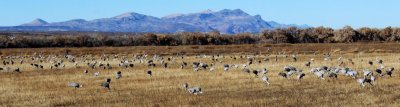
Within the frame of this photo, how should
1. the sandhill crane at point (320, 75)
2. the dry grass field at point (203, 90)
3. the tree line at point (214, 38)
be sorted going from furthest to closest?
the tree line at point (214, 38) < the sandhill crane at point (320, 75) < the dry grass field at point (203, 90)

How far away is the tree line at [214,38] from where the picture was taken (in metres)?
91.9

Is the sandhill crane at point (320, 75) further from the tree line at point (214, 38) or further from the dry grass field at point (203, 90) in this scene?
the tree line at point (214, 38)

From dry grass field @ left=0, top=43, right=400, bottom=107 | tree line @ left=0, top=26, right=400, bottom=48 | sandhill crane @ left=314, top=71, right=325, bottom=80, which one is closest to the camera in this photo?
dry grass field @ left=0, top=43, right=400, bottom=107

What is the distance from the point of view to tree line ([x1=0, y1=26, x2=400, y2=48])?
91875 mm

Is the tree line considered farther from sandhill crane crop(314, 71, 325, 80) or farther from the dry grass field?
sandhill crane crop(314, 71, 325, 80)

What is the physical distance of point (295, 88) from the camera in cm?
2253

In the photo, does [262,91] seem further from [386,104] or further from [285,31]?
[285,31]

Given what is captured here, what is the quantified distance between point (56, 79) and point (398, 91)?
16.0m

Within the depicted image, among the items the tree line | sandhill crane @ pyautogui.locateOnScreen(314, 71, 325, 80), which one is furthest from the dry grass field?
the tree line

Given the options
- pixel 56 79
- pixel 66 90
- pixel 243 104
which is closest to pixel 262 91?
pixel 243 104

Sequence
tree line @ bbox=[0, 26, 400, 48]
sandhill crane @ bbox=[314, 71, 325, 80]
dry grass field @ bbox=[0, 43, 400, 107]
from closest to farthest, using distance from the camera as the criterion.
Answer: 1. dry grass field @ bbox=[0, 43, 400, 107]
2. sandhill crane @ bbox=[314, 71, 325, 80]
3. tree line @ bbox=[0, 26, 400, 48]

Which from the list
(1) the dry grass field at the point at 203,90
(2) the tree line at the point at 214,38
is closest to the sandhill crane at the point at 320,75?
(1) the dry grass field at the point at 203,90

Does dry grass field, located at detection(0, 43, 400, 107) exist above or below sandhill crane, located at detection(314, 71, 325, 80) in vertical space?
below

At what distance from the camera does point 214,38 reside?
98.1 metres
